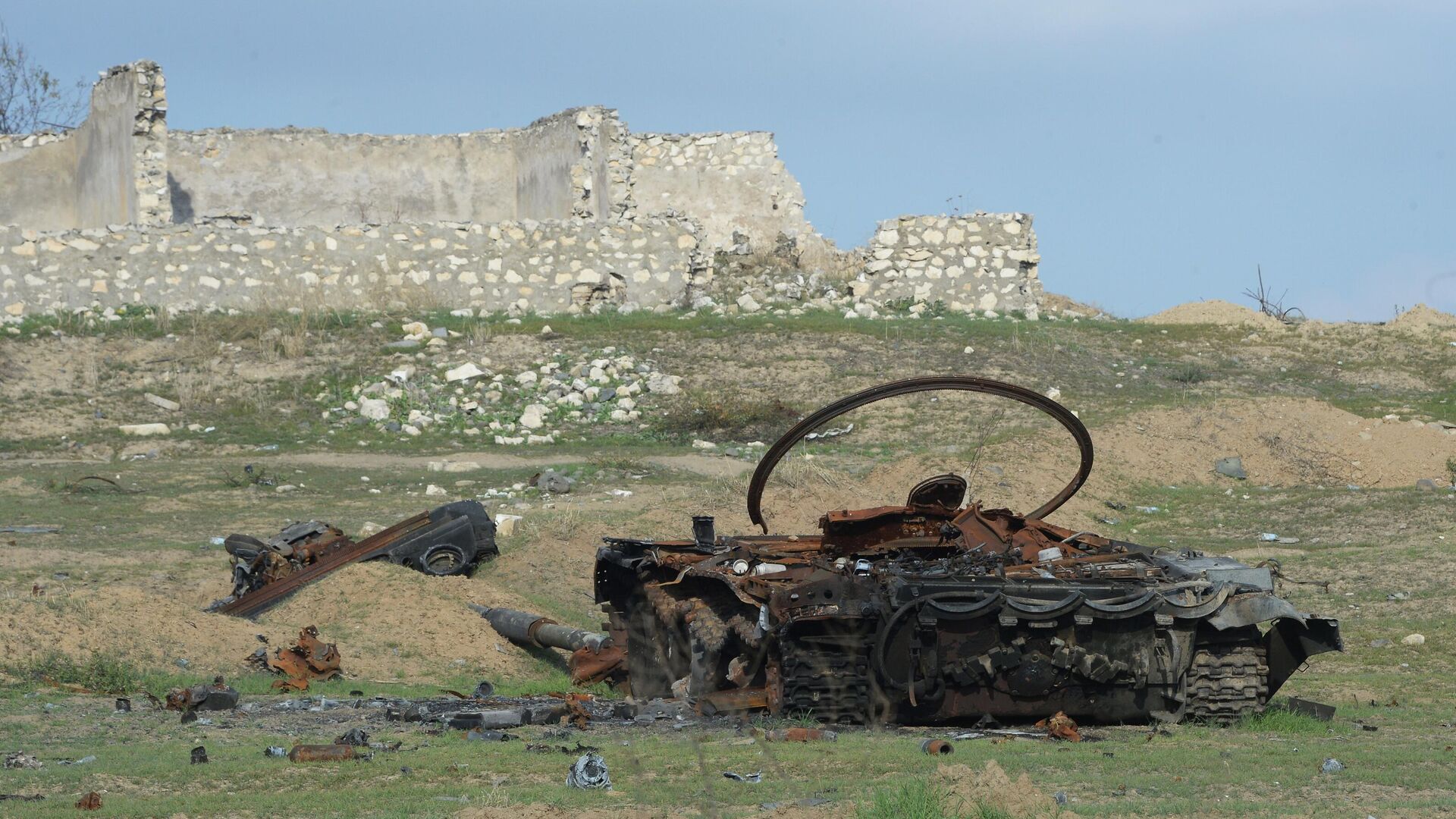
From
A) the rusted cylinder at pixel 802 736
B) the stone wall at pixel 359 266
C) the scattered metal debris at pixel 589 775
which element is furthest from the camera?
the stone wall at pixel 359 266

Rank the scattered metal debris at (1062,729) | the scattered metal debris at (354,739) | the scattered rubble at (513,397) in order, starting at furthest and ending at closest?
1. the scattered rubble at (513,397)
2. the scattered metal debris at (1062,729)
3. the scattered metal debris at (354,739)

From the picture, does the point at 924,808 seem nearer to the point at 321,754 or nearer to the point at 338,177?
the point at 321,754

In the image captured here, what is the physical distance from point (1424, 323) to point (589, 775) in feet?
84.1

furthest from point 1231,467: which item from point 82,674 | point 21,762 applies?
point 21,762

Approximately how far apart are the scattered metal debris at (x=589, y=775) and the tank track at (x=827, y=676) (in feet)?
6.64

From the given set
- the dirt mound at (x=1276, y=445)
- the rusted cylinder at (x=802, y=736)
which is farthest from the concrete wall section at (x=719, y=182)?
the rusted cylinder at (x=802, y=736)

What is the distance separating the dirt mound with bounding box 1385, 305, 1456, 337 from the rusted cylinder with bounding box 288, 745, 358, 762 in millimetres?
24113

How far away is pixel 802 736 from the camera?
29.0ft

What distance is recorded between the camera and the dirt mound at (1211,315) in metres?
30.3

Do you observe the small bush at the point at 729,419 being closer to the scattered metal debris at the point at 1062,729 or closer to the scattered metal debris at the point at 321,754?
the scattered metal debris at the point at 1062,729

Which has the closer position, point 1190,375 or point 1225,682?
point 1225,682

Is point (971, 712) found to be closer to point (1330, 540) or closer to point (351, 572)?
point (351, 572)

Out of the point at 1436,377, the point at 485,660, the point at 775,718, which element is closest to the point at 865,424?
the point at 1436,377

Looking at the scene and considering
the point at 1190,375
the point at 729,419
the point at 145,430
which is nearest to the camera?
the point at 145,430
